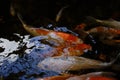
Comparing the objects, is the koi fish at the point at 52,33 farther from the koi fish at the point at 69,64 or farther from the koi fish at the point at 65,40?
the koi fish at the point at 69,64

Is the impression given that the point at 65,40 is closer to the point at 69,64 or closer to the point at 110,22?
the point at 69,64

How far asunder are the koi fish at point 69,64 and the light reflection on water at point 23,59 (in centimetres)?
7

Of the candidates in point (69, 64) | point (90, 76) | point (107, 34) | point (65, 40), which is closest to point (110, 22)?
point (107, 34)

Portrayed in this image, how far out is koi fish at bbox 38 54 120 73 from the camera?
3572 mm

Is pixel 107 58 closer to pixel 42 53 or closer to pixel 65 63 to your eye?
pixel 65 63

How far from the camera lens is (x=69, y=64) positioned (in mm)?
3621

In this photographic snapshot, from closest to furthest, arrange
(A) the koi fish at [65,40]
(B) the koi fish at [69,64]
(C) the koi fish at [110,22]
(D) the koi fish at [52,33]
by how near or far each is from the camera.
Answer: (B) the koi fish at [69,64], (A) the koi fish at [65,40], (D) the koi fish at [52,33], (C) the koi fish at [110,22]

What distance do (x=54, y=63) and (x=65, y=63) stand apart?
0.14 m

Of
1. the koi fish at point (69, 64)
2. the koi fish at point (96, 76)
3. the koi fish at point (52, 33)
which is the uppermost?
the koi fish at point (52, 33)

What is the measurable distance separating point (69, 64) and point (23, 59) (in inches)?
28.2

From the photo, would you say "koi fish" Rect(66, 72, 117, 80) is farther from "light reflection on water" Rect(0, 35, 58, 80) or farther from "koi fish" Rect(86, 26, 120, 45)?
"koi fish" Rect(86, 26, 120, 45)

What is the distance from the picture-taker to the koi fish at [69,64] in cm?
357

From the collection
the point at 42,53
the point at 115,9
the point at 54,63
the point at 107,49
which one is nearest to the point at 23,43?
the point at 42,53

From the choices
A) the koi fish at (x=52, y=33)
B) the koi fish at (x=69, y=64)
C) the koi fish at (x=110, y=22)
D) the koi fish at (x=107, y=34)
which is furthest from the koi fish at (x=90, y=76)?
the koi fish at (x=110, y=22)
